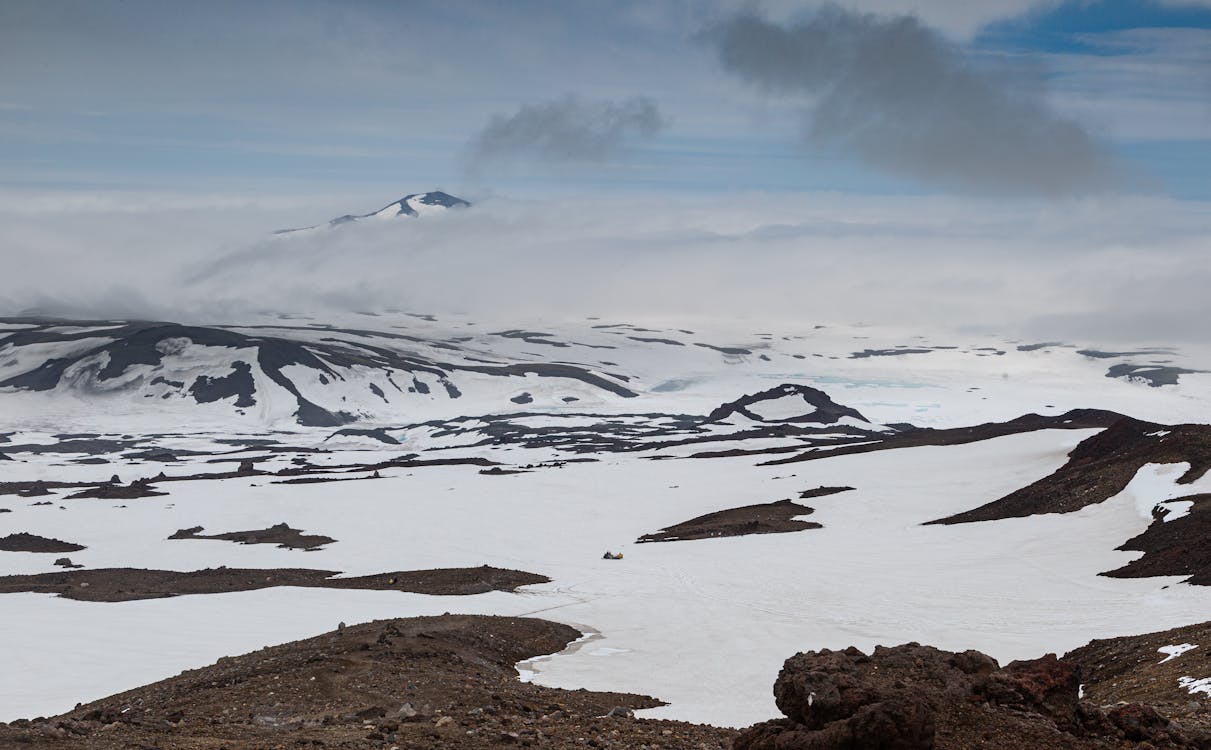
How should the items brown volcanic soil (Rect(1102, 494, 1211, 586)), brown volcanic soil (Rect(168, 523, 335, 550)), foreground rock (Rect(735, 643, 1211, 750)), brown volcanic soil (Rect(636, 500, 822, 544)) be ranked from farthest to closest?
brown volcanic soil (Rect(168, 523, 335, 550)), brown volcanic soil (Rect(636, 500, 822, 544)), brown volcanic soil (Rect(1102, 494, 1211, 586)), foreground rock (Rect(735, 643, 1211, 750))

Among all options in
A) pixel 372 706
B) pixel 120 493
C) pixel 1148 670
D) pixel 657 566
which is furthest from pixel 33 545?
pixel 1148 670

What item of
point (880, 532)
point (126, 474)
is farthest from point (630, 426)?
point (880, 532)

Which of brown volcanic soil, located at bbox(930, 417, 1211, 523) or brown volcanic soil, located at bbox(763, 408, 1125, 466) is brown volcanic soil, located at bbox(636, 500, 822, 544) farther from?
brown volcanic soil, located at bbox(763, 408, 1125, 466)

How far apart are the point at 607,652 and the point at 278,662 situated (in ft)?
26.3

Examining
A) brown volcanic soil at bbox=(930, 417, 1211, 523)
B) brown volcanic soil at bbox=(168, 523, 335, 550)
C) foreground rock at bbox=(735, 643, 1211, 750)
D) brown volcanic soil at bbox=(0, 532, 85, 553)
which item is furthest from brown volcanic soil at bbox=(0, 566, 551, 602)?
foreground rock at bbox=(735, 643, 1211, 750)

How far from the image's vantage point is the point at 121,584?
4100cm

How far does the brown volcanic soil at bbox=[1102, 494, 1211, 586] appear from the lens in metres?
29.4

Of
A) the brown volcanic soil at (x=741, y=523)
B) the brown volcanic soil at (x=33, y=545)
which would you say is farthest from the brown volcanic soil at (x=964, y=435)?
the brown volcanic soil at (x=33, y=545)

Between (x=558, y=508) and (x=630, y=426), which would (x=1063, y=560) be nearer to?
(x=558, y=508)

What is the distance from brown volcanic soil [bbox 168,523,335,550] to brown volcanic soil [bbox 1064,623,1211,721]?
40.6 meters

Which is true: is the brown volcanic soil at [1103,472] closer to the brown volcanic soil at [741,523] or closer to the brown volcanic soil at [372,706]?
the brown volcanic soil at [741,523]

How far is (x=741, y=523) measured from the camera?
54375mm

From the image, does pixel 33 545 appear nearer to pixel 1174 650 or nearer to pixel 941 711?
pixel 1174 650

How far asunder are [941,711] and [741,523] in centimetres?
4497
